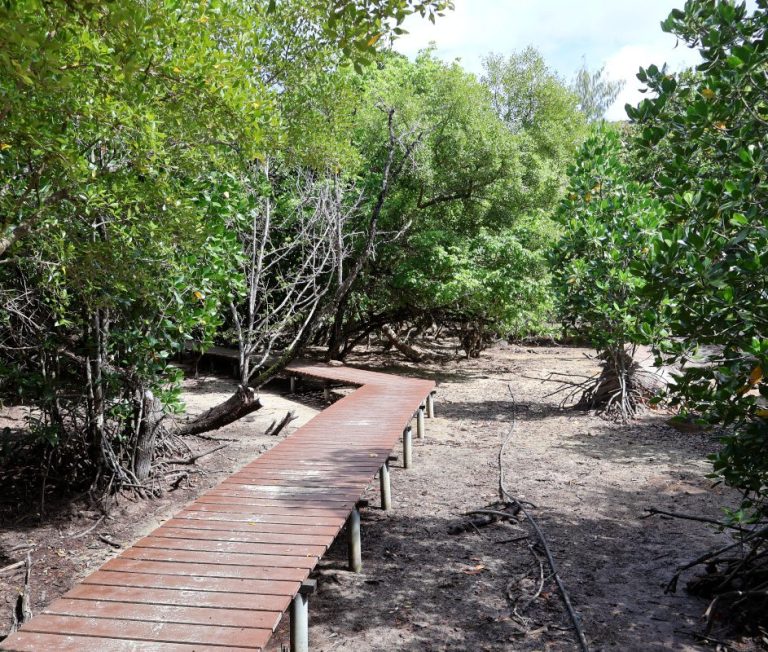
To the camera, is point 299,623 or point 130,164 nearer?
point 299,623

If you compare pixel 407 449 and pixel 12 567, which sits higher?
pixel 407 449

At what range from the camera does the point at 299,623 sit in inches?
135

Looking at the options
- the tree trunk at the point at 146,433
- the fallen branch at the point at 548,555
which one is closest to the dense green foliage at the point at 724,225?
the fallen branch at the point at 548,555

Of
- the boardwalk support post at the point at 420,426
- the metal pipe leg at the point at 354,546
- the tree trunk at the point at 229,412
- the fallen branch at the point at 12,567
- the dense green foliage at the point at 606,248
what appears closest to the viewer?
the fallen branch at the point at 12,567

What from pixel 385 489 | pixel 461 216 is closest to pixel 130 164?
pixel 385 489

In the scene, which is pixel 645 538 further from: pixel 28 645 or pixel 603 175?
pixel 603 175

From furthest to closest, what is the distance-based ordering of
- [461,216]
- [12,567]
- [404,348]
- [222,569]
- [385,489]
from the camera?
1. [404,348]
2. [461,216]
3. [385,489]
4. [12,567]
5. [222,569]

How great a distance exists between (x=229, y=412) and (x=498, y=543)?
10.9 ft

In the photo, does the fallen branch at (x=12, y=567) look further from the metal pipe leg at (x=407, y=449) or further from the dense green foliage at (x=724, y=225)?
the dense green foliage at (x=724, y=225)

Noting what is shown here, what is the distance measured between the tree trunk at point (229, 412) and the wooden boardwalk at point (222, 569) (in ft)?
4.56

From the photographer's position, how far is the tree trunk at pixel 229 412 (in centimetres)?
736

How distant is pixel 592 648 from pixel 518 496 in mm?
2800

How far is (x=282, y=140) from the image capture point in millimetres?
4906

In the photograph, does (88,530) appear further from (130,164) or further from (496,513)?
(496,513)
